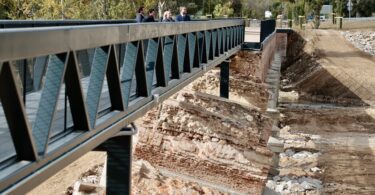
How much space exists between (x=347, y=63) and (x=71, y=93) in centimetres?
4681

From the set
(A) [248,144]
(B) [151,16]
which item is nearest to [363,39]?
(A) [248,144]

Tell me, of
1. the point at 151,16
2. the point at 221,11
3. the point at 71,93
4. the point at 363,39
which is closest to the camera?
the point at 71,93

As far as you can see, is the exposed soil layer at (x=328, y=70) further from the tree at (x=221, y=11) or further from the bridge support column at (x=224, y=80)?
the bridge support column at (x=224, y=80)

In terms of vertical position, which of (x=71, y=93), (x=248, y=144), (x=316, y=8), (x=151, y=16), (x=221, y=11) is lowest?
(x=248, y=144)

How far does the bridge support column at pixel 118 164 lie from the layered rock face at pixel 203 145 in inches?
285

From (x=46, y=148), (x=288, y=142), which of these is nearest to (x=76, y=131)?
(x=46, y=148)

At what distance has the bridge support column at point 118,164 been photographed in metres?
9.93

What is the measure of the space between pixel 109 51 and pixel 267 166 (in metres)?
13.2

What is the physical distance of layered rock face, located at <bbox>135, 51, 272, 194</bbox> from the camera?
1788 cm

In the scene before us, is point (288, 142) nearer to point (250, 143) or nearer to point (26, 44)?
point (250, 143)

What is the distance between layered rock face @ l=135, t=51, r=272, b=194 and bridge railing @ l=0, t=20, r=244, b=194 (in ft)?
19.8

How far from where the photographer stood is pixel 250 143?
2019cm

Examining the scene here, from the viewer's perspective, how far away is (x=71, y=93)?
22.9 ft

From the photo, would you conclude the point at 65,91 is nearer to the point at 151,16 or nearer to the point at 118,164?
the point at 118,164
